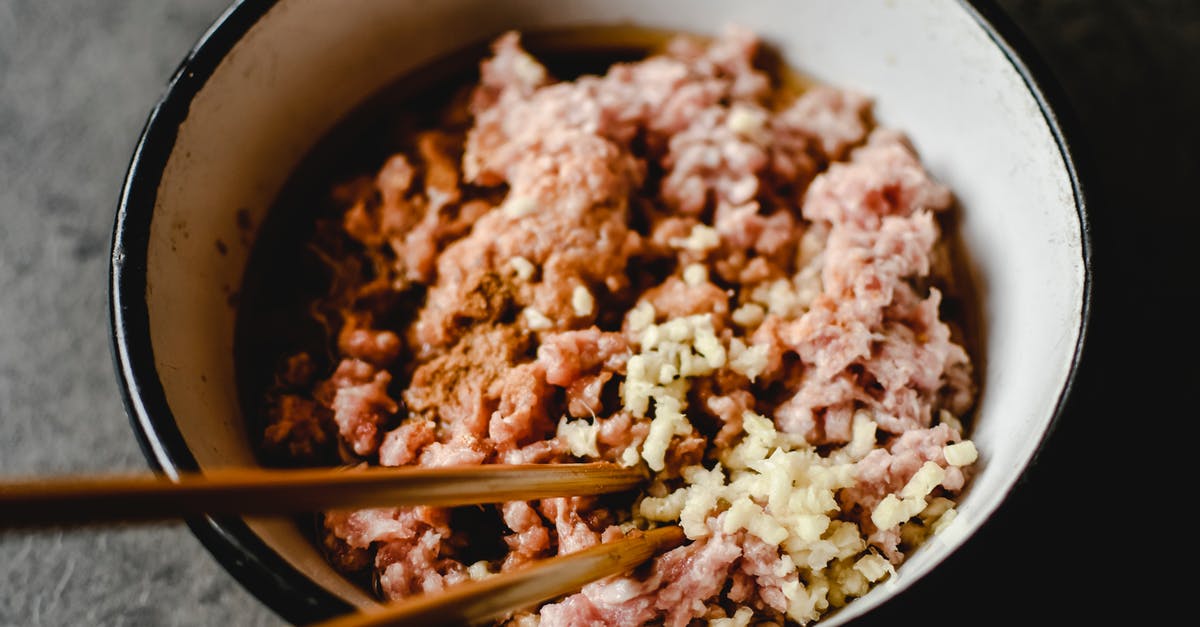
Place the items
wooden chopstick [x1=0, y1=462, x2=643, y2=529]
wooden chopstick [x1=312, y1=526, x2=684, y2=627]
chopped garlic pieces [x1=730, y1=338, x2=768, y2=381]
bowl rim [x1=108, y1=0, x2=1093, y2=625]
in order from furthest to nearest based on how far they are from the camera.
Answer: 1. chopped garlic pieces [x1=730, y1=338, x2=768, y2=381]
2. bowl rim [x1=108, y1=0, x2=1093, y2=625]
3. wooden chopstick [x1=312, y1=526, x2=684, y2=627]
4. wooden chopstick [x1=0, y1=462, x2=643, y2=529]

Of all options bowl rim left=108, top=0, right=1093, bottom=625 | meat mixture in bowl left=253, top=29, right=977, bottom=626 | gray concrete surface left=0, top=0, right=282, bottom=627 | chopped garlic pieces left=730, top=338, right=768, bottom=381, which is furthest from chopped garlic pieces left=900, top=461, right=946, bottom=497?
gray concrete surface left=0, top=0, right=282, bottom=627

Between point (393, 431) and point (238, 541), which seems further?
point (393, 431)

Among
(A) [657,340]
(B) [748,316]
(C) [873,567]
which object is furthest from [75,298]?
(C) [873,567]

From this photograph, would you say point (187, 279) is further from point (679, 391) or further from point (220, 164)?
point (679, 391)

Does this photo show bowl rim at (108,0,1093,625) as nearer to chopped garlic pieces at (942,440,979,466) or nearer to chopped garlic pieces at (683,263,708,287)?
chopped garlic pieces at (942,440,979,466)

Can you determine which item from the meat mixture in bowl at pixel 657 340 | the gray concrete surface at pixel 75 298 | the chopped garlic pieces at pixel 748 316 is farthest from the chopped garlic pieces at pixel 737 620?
the gray concrete surface at pixel 75 298

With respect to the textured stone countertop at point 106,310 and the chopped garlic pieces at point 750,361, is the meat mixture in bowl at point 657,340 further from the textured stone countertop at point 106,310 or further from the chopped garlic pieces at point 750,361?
the textured stone countertop at point 106,310

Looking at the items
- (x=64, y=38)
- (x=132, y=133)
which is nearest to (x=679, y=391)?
(x=132, y=133)
